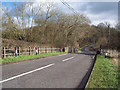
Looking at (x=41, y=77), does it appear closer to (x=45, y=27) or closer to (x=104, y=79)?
(x=104, y=79)

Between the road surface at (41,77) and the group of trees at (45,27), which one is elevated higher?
the group of trees at (45,27)

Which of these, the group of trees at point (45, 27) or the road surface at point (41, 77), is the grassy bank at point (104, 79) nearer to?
the road surface at point (41, 77)

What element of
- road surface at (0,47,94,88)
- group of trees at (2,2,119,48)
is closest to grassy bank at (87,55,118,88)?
road surface at (0,47,94,88)

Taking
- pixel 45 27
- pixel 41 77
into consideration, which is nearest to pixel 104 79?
pixel 41 77

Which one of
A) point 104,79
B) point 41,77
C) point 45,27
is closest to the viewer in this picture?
point 104,79

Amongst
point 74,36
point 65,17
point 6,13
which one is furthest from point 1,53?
point 74,36

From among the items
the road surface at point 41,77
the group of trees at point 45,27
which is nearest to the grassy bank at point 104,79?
the road surface at point 41,77

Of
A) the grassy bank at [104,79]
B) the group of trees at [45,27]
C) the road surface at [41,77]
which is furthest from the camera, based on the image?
the group of trees at [45,27]

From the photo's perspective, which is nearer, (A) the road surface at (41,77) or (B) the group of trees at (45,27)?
(A) the road surface at (41,77)

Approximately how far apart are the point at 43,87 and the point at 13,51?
10991mm

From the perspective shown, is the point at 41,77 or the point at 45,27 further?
the point at 45,27

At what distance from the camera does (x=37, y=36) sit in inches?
1002

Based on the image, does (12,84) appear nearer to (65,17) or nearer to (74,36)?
(65,17)

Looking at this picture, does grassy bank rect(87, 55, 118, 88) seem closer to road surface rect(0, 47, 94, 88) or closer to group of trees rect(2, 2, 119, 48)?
road surface rect(0, 47, 94, 88)
